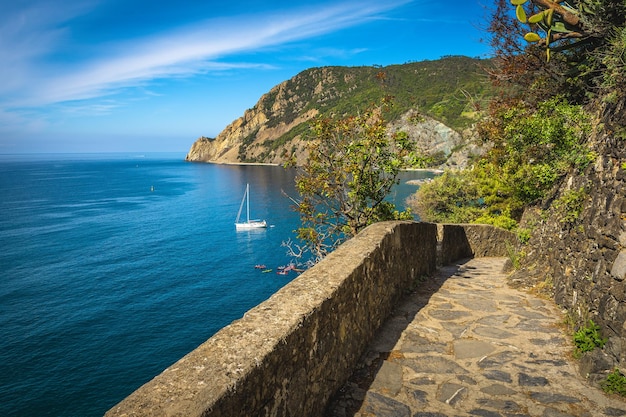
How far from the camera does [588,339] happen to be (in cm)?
412

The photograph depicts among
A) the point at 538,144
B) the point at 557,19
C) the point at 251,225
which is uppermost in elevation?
the point at 557,19

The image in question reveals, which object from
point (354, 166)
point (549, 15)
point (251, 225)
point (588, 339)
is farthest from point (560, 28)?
point (251, 225)

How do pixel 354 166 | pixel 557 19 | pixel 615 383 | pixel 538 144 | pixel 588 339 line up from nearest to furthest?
1. pixel 615 383
2. pixel 588 339
3. pixel 557 19
4. pixel 538 144
5. pixel 354 166

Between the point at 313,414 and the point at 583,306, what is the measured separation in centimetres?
344

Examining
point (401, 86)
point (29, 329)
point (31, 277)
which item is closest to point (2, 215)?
point (31, 277)

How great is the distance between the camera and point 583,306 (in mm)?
4574

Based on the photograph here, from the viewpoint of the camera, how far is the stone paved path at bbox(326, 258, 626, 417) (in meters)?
3.42

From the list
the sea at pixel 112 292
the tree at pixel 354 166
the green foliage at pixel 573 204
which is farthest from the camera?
the sea at pixel 112 292

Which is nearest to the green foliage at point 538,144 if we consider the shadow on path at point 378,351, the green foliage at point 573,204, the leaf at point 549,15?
the green foliage at point 573,204

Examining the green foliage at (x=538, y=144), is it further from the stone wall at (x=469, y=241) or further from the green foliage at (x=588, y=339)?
the green foliage at (x=588, y=339)

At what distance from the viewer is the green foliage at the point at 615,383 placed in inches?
135

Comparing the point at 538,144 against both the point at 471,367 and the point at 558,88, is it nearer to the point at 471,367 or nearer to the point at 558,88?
the point at 558,88

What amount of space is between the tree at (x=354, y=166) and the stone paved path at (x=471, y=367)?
17.4ft

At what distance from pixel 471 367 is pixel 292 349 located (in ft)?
7.62
